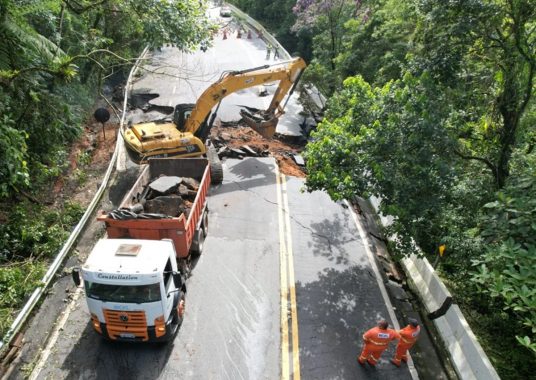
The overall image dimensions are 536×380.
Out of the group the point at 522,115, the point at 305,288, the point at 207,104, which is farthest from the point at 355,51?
the point at 305,288

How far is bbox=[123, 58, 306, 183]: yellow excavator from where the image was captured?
14.7 meters

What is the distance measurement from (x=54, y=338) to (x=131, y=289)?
2.53 meters

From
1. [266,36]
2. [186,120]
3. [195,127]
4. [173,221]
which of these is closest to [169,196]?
[173,221]

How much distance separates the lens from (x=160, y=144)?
14617 millimetres

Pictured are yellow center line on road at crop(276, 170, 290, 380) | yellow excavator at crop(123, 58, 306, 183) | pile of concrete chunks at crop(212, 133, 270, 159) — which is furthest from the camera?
pile of concrete chunks at crop(212, 133, 270, 159)

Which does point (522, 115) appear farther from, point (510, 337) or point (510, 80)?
point (510, 337)

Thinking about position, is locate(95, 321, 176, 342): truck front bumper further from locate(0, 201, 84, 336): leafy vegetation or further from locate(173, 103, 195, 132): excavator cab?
locate(173, 103, 195, 132): excavator cab

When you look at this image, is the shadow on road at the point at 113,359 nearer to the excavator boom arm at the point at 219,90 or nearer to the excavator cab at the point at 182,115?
the excavator boom arm at the point at 219,90

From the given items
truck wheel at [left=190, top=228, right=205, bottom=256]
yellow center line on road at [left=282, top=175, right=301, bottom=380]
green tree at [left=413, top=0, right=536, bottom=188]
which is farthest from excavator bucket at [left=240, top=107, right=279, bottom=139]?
green tree at [left=413, top=0, right=536, bottom=188]

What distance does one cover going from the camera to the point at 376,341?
8.63 metres

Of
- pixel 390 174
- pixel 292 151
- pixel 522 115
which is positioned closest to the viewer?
pixel 390 174

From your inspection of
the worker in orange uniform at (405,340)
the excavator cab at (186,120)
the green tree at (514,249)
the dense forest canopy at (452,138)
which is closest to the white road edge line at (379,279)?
the worker in orange uniform at (405,340)

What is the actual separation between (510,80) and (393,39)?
10.6 metres

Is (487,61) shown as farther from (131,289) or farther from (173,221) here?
(131,289)
